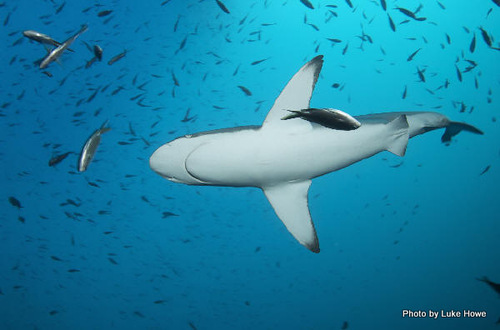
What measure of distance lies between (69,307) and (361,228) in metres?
9.01

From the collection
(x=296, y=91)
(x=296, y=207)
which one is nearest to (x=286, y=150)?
(x=296, y=91)

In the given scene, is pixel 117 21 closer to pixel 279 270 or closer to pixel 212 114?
pixel 212 114

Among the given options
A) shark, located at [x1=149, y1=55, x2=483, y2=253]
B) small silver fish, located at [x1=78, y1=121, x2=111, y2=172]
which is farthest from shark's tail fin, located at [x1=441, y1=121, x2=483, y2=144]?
small silver fish, located at [x1=78, y1=121, x2=111, y2=172]

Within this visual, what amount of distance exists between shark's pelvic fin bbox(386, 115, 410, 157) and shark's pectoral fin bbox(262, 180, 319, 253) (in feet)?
3.11

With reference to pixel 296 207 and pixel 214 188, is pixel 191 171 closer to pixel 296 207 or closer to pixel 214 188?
pixel 296 207

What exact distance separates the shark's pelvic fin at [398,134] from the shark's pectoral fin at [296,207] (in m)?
0.95

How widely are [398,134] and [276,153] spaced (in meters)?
1.30

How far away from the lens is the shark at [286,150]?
2.21 m

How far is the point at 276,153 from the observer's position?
94.7 inches

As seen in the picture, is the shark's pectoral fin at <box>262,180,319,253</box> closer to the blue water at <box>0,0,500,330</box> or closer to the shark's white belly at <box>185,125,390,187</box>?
the shark's white belly at <box>185,125,390,187</box>

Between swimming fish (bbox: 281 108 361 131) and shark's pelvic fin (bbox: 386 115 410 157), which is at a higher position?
swimming fish (bbox: 281 108 361 131)

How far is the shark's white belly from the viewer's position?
2.23 metres

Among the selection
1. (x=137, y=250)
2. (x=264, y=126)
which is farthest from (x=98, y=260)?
(x=264, y=126)

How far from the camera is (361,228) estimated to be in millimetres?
8016
